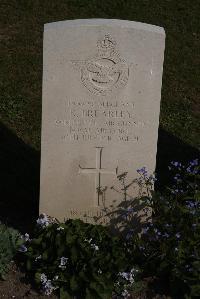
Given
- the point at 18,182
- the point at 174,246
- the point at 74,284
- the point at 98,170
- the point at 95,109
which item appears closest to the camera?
the point at 74,284

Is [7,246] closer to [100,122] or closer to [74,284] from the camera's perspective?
[74,284]

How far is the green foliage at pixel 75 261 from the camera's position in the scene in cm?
456

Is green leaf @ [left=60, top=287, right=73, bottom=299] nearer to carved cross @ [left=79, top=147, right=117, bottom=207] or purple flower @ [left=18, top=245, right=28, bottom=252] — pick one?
purple flower @ [left=18, top=245, right=28, bottom=252]

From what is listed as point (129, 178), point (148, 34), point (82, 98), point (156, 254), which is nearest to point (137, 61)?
point (148, 34)

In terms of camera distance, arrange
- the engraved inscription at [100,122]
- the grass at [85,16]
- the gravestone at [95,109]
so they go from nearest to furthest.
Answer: the gravestone at [95,109] → the engraved inscription at [100,122] → the grass at [85,16]

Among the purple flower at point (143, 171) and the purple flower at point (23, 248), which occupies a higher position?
the purple flower at point (143, 171)

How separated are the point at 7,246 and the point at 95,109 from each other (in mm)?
1271

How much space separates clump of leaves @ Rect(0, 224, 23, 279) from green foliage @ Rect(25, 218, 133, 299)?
11cm

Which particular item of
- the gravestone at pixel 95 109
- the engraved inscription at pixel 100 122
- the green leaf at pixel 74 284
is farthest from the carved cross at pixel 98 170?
the green leaf at pixel 74 284

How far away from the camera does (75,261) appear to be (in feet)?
15.2

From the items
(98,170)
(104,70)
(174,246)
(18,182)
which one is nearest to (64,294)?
(174,246)

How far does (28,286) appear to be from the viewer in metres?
4.74

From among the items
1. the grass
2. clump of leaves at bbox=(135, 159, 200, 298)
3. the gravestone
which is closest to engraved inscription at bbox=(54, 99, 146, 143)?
the gravestone

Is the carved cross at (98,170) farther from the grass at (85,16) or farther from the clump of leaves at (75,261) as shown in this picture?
the grass at (85,16)
